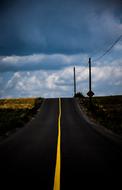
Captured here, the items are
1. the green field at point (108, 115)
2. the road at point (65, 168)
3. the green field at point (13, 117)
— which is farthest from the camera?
the green field at point (108, 115)

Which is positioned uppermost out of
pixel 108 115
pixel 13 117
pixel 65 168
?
pixel 108 115

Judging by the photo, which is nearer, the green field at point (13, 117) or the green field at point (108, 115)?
the green field at point (13, 117)

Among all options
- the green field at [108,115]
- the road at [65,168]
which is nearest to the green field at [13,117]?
the green field at [108,115]

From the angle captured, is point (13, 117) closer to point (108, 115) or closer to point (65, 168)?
point (108, 115)

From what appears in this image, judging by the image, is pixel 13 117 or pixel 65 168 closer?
pixel 65 168

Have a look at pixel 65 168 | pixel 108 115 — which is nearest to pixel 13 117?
pixel 108 115

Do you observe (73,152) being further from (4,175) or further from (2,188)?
(2,188)

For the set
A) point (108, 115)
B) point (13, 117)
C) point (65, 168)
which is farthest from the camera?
point (13, 117)

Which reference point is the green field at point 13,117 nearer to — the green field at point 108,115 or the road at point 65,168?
the green field at point 108,115

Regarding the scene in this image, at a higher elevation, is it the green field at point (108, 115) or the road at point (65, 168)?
the green field at point (108, 115)

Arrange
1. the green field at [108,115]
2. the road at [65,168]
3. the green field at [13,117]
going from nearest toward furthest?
1. the road at [65,168]
2. the green field at [13,117]
3. the green field at [108,115]

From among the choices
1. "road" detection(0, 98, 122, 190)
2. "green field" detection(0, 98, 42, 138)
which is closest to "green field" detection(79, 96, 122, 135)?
"green field" detection(0, 98, 42, 138)

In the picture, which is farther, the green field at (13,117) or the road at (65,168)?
the green field at (13,117)

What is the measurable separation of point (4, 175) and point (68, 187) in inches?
83.7
